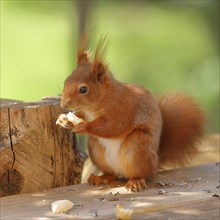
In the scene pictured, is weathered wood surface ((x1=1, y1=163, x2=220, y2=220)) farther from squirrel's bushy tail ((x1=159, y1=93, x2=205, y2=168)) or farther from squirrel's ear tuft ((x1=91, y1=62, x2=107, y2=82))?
squirrel's ear tuft ((x1=91, y1=62, x2=107, y2=82))

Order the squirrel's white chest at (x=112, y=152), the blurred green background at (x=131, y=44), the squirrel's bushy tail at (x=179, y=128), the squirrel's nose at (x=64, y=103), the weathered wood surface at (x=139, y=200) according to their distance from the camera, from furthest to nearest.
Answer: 1. the blurred green background at (x=131, y=44)
2. the squirrel's bushy tail at (x=179, y=128)
3. the squirrel's white chest at (x=112, y=152)
4. the squirrel's nose at (x=64, y=103)
5. the weathered wood surface at (x=139, y=200)

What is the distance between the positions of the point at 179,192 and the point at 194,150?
590 mm

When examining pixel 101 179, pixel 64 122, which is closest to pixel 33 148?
pixel 64 122

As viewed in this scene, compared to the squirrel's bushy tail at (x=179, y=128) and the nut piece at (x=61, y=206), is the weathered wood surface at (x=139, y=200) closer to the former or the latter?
the nut piece at (x=61, y=206)

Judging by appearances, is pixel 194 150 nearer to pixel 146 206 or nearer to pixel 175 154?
pixel 175 154

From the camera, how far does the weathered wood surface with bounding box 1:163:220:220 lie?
2.29 m

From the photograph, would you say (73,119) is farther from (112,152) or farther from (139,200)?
(139,200)

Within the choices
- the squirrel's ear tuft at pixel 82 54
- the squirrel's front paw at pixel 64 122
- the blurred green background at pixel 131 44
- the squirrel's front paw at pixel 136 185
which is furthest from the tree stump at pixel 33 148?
the blurred green background at pixel 131 44

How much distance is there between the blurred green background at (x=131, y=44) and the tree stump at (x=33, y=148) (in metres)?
3.61

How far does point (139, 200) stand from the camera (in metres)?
2.46

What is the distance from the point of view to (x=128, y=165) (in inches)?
106

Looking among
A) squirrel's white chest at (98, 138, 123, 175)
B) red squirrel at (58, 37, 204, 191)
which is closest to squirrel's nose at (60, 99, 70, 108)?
red squirrel at (58, 37, 204, 191)

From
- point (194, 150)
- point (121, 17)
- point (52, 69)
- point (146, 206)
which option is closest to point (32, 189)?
point (146, 206)

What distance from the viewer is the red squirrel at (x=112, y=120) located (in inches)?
103
